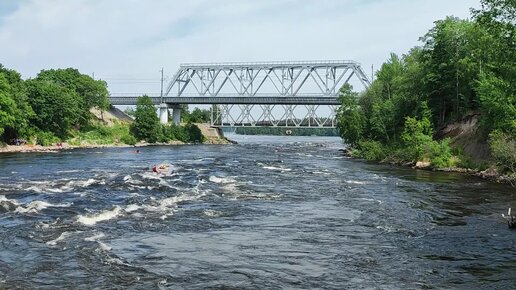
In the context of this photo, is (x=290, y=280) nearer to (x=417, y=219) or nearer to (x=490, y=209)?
(x=417, y=219)

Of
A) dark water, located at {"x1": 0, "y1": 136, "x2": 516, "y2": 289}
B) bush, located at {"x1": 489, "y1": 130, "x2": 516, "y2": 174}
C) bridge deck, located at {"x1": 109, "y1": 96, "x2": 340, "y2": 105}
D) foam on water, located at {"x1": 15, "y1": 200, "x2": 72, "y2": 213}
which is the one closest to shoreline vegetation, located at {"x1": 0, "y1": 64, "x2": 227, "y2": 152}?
bridge deck, located at {"x1": 109, "y1": 96, "x2": 340, "y2": 105}

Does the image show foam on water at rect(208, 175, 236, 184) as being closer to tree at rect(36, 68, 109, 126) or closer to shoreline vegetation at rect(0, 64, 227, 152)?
shoreline vegetation at rect(0, 64, 227, 152)

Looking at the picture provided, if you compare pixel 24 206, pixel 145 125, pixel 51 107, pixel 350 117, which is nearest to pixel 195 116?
pixel 145 125

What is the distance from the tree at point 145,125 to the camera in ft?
377

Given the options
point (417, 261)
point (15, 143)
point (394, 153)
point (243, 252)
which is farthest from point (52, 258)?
point (15, 143)

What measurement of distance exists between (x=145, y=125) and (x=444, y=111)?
234 ft

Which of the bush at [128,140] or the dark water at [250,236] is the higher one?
the bush at [128,140]

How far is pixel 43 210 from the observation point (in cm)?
2233

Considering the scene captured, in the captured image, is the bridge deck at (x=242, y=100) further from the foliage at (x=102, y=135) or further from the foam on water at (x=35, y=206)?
the foam on water at (x=35, y=206)

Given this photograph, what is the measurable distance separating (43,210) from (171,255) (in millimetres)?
9916

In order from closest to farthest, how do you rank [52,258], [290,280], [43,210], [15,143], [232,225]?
[290,280] → [52,258] → [232,225] → [43,210] → [15,143]

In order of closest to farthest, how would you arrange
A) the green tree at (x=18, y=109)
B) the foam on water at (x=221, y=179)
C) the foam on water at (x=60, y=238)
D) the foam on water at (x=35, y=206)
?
the foam on water at (x=60, y=238), the foam on water at (x=35, y=206), the foam on water at (x=221, y=179), the green tree at (x=18, y=109)

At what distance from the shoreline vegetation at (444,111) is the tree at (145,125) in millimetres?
50568

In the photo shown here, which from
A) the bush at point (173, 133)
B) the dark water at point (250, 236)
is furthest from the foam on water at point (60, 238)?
the bush at point (173, 133)
